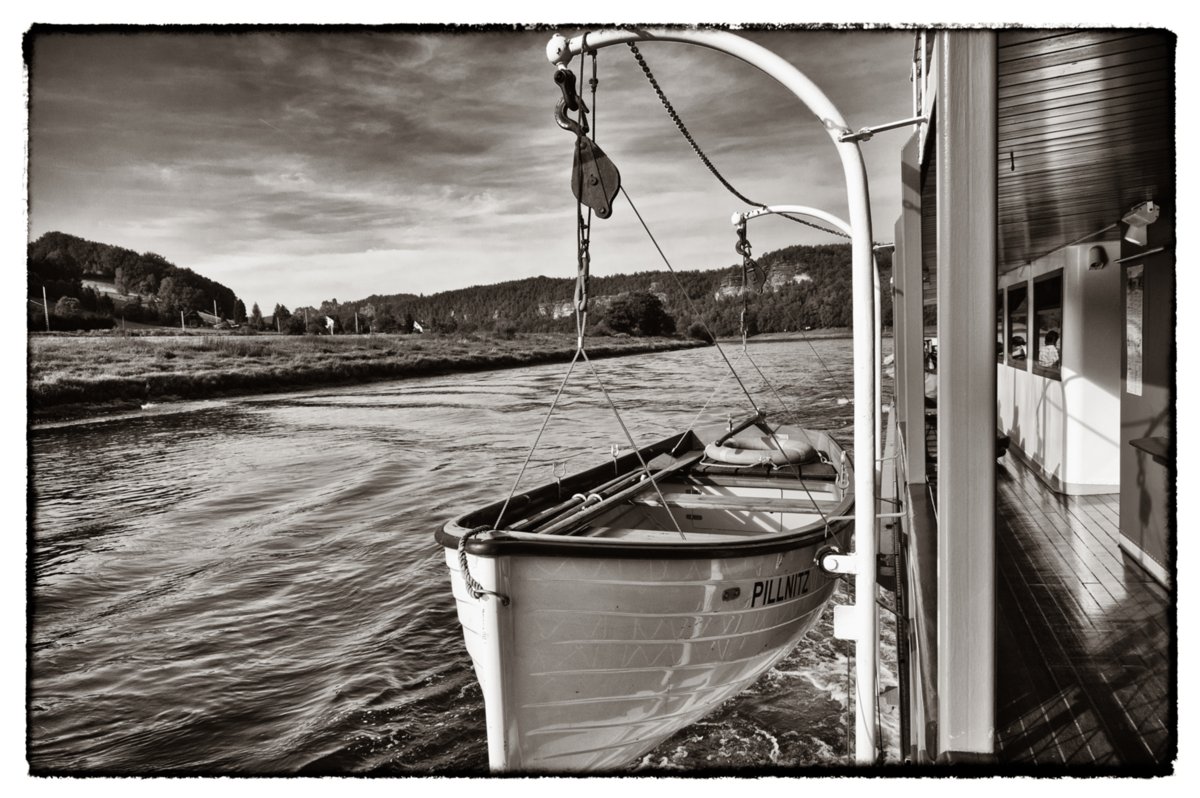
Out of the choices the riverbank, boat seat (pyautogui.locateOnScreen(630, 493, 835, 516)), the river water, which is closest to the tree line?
the riverbank

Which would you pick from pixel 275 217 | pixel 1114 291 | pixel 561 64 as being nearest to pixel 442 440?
pixel 275 217

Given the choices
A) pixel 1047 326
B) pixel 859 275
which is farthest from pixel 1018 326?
pixel 859 275

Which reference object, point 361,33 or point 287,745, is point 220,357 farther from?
point 361,33

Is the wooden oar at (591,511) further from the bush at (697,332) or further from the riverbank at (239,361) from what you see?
the bush at (697,332)

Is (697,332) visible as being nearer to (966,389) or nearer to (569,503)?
(569,503)

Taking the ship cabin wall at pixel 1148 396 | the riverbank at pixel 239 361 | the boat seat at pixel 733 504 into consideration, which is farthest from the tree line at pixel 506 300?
the ship cabin wall at pixel 1148 396

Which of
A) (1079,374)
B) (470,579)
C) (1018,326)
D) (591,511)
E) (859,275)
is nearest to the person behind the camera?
(859,275)

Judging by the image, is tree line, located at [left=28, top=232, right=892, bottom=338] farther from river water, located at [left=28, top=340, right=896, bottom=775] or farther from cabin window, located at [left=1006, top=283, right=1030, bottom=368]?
cabin window, located at [left=1006, top=283, right=1030, bottom=368]
